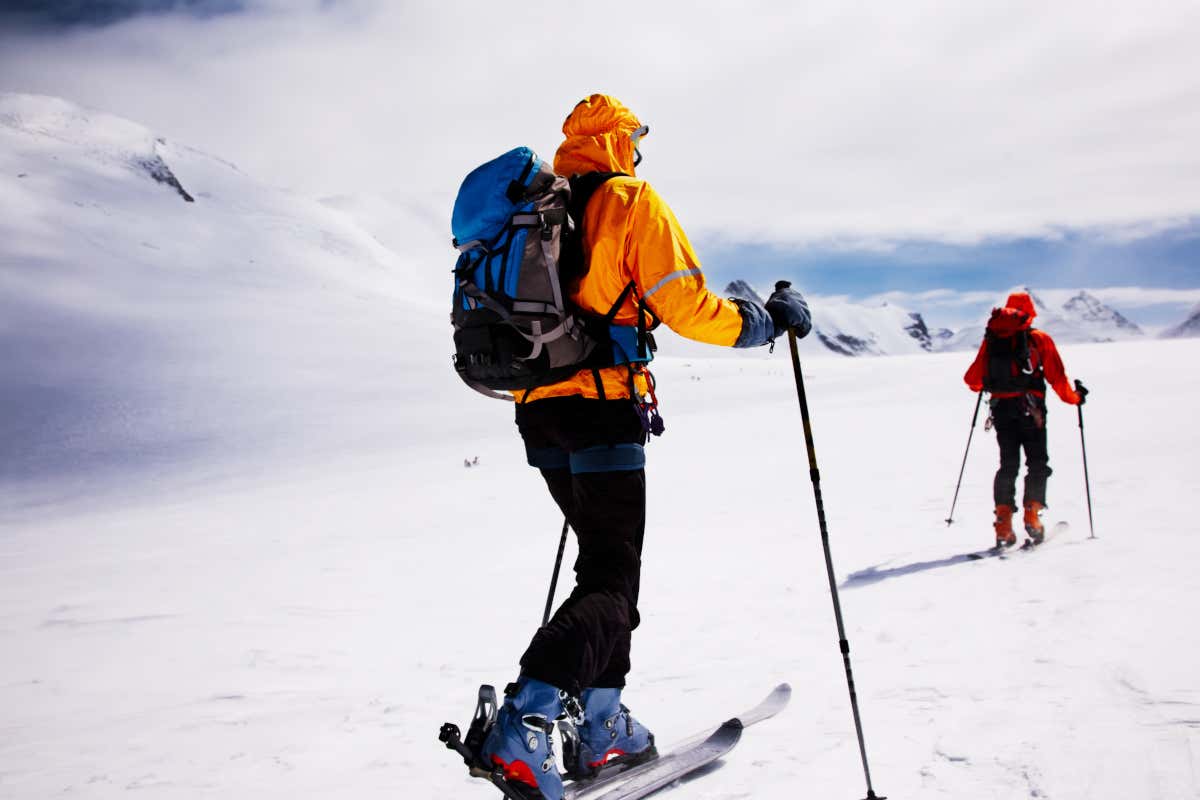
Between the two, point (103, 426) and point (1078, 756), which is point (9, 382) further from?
point (1078, 756)

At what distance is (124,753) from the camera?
11.1 ft

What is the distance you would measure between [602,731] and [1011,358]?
556 centimetres

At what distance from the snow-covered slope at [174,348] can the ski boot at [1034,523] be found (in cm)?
1339

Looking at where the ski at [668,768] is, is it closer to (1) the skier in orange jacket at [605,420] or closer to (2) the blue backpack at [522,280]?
(1) the skier in orange jacket at [605,420]

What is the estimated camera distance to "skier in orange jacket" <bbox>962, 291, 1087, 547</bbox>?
6.65 meters

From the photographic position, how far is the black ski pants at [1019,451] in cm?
666

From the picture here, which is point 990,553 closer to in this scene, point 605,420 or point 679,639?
point 679,639

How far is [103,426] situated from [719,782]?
61.5ft

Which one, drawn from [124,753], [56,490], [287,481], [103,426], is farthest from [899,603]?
[103,426]

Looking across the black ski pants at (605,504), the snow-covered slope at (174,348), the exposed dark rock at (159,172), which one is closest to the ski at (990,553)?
the black ski pants at (605,504)

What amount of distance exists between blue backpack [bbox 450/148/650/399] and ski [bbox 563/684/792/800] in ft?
5.00

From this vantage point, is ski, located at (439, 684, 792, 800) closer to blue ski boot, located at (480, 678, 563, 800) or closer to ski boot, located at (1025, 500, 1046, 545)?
blue ski boot, located at (480, 678, 563, 800)

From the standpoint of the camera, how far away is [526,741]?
2.29 meters

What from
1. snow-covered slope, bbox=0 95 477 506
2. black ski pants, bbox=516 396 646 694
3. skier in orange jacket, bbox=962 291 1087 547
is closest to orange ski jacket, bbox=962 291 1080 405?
skier in orange jacket, bbox=962 291 1087 547
